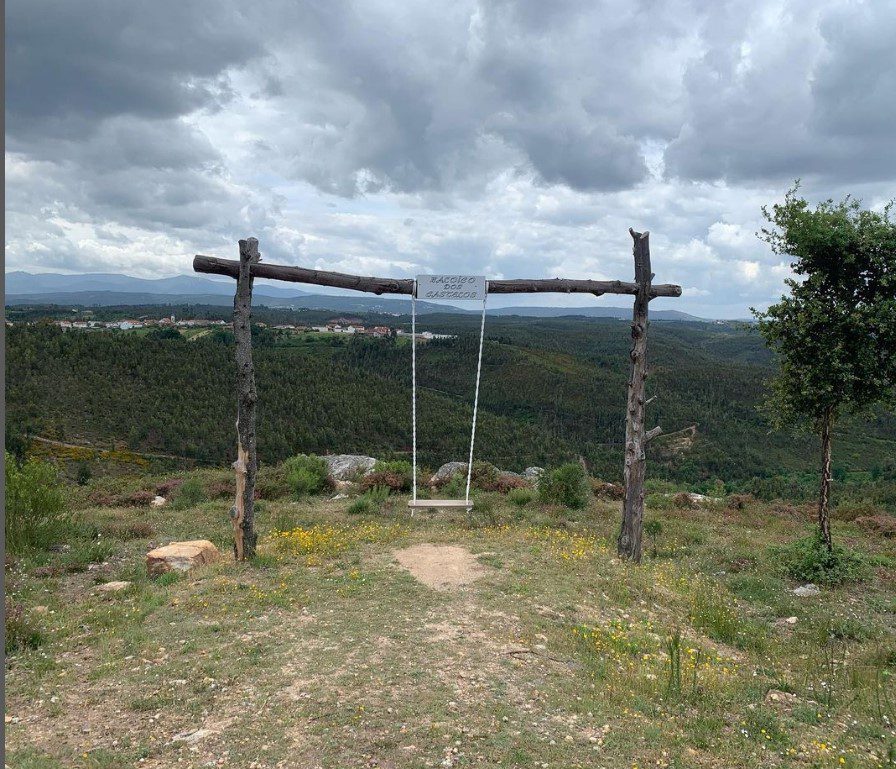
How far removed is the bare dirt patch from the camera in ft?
27.9

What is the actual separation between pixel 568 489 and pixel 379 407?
2862 cm

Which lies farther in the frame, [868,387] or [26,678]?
[868,387]

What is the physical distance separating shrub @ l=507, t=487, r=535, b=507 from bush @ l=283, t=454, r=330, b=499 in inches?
207

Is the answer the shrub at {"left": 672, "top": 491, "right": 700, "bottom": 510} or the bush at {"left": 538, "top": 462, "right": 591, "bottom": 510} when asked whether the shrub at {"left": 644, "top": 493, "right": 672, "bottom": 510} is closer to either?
the shrub at {"left": 672, "top": 491, "right": 700, "bottom": 510}

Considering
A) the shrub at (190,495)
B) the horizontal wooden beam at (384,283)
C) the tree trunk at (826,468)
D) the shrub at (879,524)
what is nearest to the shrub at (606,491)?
the shrub at (879,524)

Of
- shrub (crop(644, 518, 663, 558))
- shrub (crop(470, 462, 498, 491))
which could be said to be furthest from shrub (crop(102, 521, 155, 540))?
shrub (crop(644, 518, 663, 558))

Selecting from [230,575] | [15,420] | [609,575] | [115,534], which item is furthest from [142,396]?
[609,575]

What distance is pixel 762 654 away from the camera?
715 centimetres

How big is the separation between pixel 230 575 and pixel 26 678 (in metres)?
2.97

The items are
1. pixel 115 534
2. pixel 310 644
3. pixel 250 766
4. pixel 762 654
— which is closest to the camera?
pixel 250 766

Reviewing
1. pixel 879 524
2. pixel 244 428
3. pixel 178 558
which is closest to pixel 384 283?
pixel 244 428

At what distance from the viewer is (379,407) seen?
Answer: 42750 mm

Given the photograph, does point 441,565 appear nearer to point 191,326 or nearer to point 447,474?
point 447,474

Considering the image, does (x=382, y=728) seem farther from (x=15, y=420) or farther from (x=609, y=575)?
(x=15, y=420)
